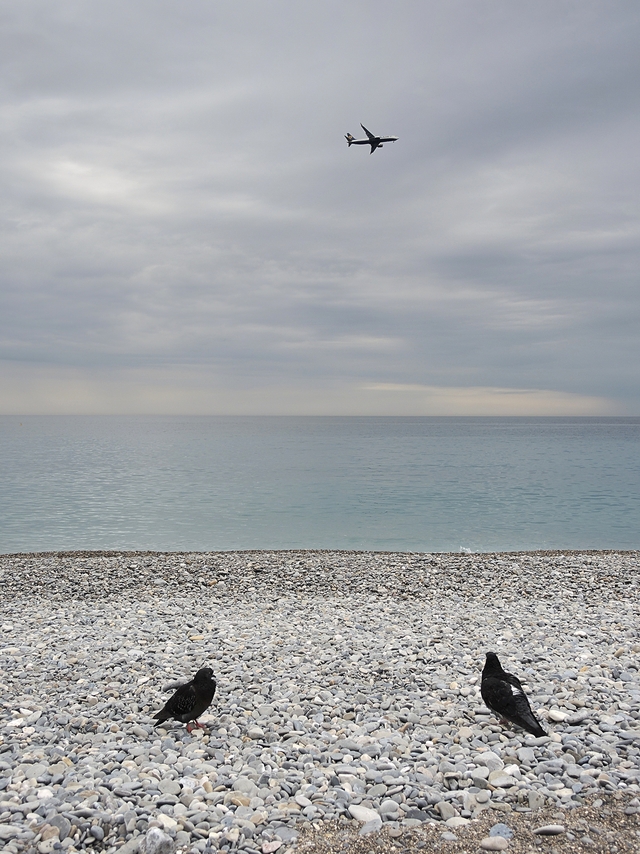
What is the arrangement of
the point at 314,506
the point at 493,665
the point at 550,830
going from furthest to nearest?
the point at 314,506
the point at 493,665
the point at 550,830

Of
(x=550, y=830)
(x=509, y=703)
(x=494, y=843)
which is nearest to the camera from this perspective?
(x=494, y=843)

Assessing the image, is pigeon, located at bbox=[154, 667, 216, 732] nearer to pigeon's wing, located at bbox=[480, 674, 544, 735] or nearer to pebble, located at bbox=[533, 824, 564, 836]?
pigeon's wing, located at bbox=[480, 674, 544, 735]

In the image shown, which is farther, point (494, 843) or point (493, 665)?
point (493, 665)

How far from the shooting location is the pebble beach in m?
5.01

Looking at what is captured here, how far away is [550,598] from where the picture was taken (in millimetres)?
14055

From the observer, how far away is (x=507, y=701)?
6664mm

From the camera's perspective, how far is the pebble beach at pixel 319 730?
501 centimetres

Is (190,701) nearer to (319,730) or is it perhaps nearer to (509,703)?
(319,730)

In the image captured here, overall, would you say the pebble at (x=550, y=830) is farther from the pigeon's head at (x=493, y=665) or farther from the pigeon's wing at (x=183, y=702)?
the pigeon's wing at (x=183, y=702)

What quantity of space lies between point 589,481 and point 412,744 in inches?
2177

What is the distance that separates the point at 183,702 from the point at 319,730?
1558 mm

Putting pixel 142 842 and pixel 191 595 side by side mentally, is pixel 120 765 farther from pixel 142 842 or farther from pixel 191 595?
pixel 191 595

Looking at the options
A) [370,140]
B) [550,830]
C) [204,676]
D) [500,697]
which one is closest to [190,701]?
[204,676]

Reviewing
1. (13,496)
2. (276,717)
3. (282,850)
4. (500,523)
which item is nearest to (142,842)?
(282,850)
